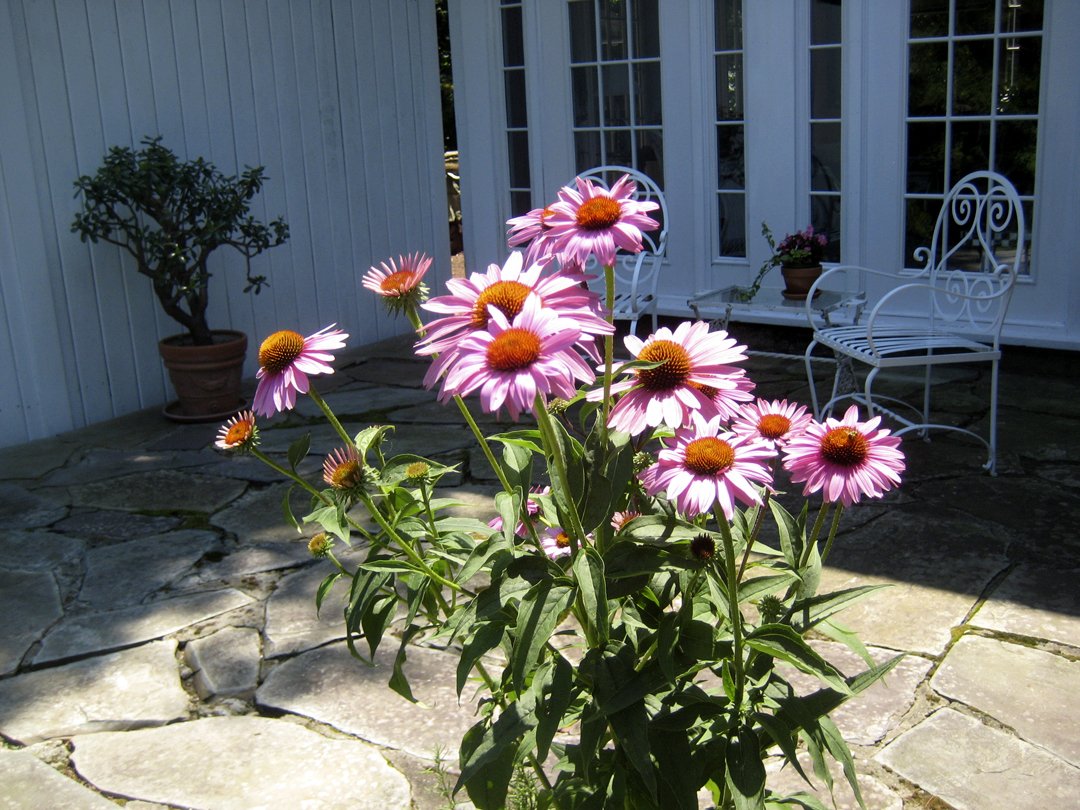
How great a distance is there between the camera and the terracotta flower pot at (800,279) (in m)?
4.40

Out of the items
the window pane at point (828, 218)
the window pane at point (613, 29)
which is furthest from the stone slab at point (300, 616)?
the window pane at point (613, 29)

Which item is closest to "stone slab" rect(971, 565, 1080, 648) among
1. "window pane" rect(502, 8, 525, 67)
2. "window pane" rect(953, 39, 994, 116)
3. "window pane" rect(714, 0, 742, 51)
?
"window pane" rect(953, 39, 994, 116)

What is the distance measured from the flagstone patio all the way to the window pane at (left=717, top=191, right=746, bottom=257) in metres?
1.68

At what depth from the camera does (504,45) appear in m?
6.16

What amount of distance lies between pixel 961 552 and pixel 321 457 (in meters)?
2.27

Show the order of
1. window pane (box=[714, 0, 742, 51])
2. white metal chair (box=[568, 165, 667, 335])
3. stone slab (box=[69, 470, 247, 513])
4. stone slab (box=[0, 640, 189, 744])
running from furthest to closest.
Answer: window pane (box=[714, 0, 742, 51]), white metal chair (box=[568, 165, 667, 335]), stone slab (box=[69, 470, 247, 513]), stone slab (box=[0, 640, 189, 744])

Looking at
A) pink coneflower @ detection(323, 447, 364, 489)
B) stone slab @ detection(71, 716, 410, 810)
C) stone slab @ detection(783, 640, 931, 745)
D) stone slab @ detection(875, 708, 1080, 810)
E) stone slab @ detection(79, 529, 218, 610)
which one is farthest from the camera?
stone slab @ detection(79, 529, 218, 610)

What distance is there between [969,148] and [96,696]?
13.2 ft

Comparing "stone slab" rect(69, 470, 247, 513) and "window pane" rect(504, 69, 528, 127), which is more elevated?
"window pane" rect(504, 69, 528, 127)

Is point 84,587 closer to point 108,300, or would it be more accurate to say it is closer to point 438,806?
point 438,806

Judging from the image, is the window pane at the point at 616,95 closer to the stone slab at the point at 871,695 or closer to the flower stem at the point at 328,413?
the stone slab at the point at 871,695

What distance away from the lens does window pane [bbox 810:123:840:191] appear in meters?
5.27

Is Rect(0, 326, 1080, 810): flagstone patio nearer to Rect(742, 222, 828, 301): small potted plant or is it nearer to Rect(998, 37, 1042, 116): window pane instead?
Rect(742, 222, 828, 301): small potted plant

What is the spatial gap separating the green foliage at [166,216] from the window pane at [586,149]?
1825 mm
